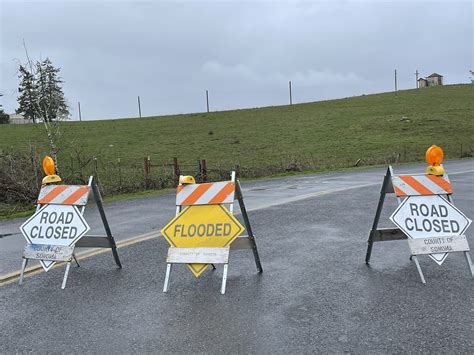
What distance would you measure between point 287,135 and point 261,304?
3856 centimetres

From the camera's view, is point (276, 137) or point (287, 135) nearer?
point (276, 137)

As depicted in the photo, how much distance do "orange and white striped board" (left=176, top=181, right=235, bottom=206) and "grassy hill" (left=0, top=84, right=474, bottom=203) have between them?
15234 millimetres

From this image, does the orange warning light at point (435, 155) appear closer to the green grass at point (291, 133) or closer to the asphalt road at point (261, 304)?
the asphalt road at point (261, 304)

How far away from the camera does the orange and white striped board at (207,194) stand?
582 centimetres

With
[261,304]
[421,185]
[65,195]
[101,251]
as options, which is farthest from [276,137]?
[261,304]

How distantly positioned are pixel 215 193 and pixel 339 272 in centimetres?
181

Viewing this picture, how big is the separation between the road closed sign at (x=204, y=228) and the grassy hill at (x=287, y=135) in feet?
50.3

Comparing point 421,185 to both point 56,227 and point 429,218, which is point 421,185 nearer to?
point 429,218

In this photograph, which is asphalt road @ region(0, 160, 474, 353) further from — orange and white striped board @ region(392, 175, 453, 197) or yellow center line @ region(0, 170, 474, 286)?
orange and white striped board @ region(392, 175, 453, 197)

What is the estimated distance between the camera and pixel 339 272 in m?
5.80

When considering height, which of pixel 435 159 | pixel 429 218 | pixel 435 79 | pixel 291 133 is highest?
pixel 435 79

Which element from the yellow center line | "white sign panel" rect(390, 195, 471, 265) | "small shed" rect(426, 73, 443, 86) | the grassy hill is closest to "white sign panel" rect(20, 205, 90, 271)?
the yellow center line

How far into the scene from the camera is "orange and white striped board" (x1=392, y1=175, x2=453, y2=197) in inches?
A: 234

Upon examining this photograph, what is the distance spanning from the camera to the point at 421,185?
600cm
